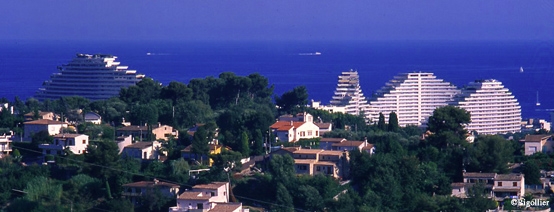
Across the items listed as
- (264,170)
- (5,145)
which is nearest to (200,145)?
(264,170)

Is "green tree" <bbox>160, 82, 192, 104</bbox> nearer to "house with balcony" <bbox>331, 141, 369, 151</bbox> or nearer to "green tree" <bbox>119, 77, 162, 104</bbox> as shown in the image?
"green tree" <bbox>119, 77, 162, 104</bbox>

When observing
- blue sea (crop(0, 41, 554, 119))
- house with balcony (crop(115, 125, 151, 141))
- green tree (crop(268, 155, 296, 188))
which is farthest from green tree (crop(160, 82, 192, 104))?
blue sea (crop(0, 41, 554, 119))

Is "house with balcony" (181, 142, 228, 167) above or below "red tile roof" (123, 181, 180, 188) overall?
above

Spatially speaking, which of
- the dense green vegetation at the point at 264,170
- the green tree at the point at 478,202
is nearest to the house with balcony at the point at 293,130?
the dense green vegetation at the point at 264,170

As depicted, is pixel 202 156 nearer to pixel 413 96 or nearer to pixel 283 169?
pixel 283 169

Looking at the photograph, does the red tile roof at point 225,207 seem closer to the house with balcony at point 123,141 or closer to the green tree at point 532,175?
the house with balcony at point 123,141

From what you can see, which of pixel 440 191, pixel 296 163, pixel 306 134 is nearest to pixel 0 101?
pixel 306 134
